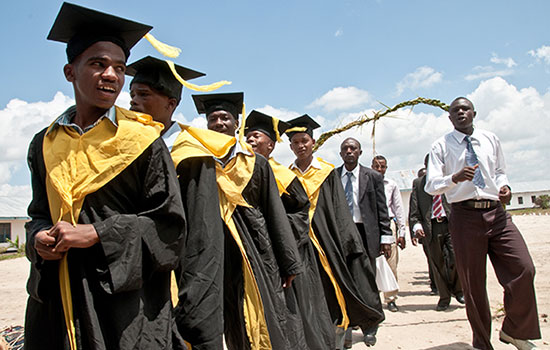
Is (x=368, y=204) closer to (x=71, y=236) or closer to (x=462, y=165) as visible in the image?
(x=462, y=165)

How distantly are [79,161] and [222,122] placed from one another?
203 centimetres

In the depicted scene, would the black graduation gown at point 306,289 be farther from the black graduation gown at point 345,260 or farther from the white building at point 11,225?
the white building at point 11,225

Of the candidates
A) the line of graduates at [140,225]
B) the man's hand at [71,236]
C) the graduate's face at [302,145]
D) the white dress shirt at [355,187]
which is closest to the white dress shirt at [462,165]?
the white dress shirt at [355,187]

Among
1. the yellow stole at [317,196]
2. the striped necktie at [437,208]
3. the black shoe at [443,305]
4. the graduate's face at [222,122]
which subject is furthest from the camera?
the striped necktie at [437,208]

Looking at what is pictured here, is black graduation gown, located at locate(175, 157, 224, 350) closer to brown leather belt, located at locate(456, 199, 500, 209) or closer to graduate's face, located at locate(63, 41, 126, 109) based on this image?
graduate's face, located at locate(63, 41, 126, 109)

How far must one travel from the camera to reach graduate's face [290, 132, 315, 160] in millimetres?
5383

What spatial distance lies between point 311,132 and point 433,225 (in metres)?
3.32

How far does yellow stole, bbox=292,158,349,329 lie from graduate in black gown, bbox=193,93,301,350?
142 centimetres

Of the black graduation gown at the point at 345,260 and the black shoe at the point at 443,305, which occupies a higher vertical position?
the black graduation gown at the point at 345,260

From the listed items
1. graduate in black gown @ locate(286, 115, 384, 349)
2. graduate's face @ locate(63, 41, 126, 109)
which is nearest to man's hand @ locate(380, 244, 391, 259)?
graduate in black gown @ locate(286, 115, 384, 349)

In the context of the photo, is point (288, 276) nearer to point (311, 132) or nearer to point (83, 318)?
point (83, 318)

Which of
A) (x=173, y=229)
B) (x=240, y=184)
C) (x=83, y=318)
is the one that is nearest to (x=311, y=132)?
(x=240, y=184)

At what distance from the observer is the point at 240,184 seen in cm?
327

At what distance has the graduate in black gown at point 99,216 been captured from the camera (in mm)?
1819
